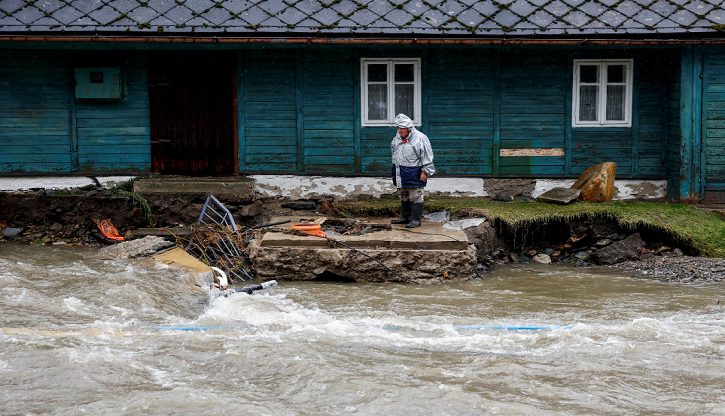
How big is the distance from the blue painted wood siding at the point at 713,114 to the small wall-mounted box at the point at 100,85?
31.9 feet

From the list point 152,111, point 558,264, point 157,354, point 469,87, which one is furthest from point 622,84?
point 157,354

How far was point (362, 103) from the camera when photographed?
43.3ft

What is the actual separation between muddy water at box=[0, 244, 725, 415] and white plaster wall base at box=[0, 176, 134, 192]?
2.81 m

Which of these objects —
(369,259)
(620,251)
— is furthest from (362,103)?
(620,251)

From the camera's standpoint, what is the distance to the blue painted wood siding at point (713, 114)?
496 inches

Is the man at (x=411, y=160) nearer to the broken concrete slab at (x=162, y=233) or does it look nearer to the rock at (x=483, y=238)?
the rock at (x=483, y=238)

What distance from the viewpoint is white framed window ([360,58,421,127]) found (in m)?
13.2

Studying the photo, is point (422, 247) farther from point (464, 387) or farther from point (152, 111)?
point (152, 111)

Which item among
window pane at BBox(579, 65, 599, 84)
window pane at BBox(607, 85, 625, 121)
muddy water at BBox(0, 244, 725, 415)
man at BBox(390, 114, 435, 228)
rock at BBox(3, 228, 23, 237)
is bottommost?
muddy water at BBox(0, 244, 725, 415)

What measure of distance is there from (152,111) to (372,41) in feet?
13.3

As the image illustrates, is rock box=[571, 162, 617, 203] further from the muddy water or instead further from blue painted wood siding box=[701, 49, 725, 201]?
the muddy water

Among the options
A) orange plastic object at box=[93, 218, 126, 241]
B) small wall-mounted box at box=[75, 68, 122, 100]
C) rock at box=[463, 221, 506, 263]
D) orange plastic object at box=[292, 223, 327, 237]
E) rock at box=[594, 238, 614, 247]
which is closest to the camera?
orange plastic object at box=[292, 223, 327, 237]

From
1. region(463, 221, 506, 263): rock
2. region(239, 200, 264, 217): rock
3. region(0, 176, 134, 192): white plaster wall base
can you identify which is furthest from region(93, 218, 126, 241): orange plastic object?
region(463, 221, 506, 263): rock

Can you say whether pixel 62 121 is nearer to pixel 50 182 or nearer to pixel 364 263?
pixel 50 182
